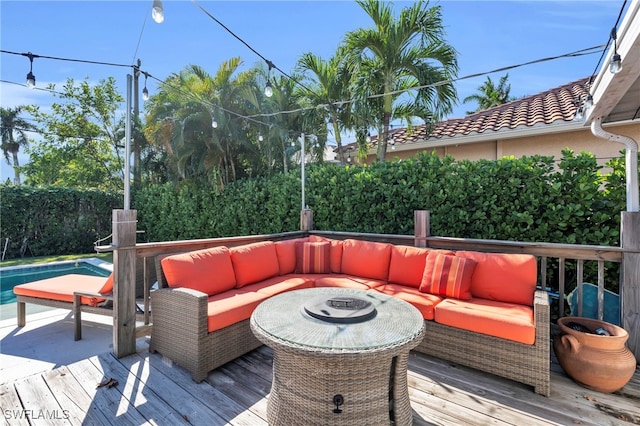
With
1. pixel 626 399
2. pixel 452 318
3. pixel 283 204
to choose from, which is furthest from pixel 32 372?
pixel 626 399

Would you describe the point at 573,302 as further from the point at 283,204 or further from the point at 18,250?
the point at 18,250

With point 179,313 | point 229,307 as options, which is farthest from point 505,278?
point 179,313

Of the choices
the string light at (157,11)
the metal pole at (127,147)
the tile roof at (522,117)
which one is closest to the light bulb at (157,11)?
the string light at (157,11)

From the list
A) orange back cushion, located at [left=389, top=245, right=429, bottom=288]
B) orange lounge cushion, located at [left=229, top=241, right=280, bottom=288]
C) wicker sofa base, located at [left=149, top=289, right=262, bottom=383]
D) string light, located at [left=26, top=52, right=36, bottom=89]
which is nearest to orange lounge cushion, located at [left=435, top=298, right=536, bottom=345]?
orange back cushion, located at [left=389, top=245, right=429, bottom=288]

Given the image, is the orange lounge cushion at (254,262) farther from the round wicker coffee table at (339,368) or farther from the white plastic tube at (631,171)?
the white plastic tube at (631,171)

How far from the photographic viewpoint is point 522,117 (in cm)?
600

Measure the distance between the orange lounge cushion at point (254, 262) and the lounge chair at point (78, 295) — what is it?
3.08ft

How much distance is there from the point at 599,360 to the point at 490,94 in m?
18.2

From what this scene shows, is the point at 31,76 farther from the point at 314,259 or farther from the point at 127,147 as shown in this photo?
the point at 314,259

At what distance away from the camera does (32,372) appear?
2.73 m

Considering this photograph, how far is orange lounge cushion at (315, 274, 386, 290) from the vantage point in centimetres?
334

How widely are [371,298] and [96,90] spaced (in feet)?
50.7

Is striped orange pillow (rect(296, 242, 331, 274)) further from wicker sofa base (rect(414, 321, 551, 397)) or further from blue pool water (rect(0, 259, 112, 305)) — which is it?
blue pool water (rect(0, 259, 112, 305))

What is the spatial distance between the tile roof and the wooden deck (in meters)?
4.48
